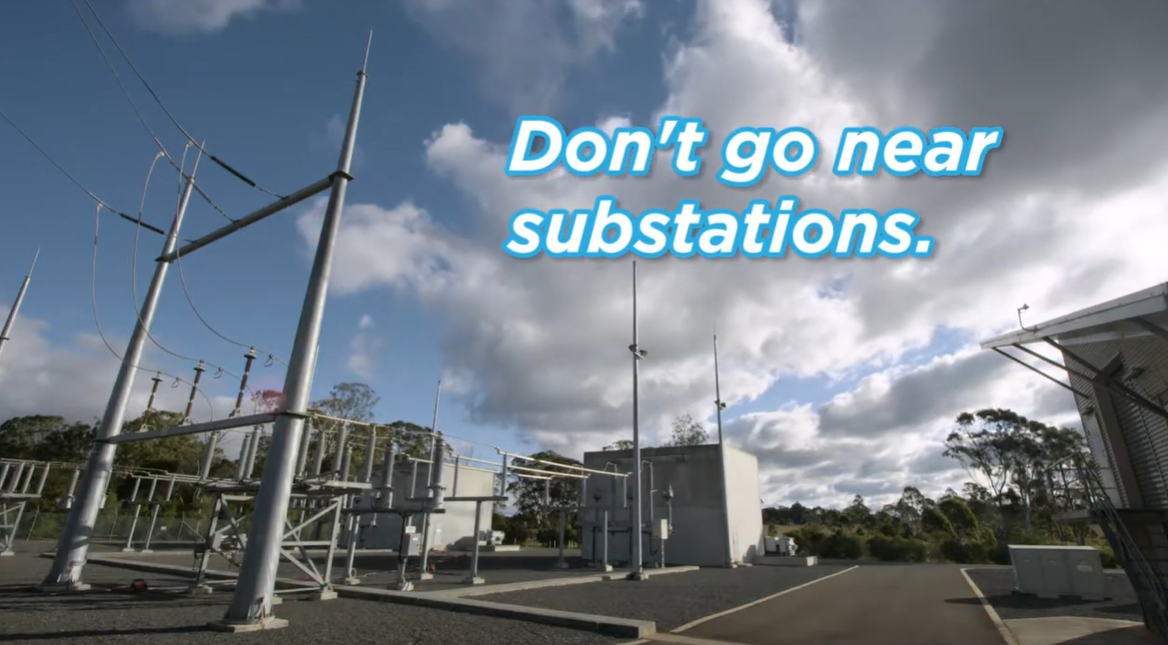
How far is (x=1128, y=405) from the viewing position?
14.4 m

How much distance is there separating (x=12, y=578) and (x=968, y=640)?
2124 cm

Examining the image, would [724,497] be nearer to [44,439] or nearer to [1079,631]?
[1079,631]

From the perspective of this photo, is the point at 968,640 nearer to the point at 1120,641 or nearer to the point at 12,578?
the point at 1120,641

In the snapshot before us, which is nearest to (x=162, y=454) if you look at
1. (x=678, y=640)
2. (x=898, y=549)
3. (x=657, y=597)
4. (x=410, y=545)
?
(x=410, y=545)

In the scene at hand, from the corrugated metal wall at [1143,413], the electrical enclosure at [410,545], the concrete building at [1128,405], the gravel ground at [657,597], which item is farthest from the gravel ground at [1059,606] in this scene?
the electrical enclosure at [410,545]

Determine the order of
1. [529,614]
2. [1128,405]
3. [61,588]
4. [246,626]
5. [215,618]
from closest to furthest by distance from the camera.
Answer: [246,626] < [215,618] < [529,614] < [61,588] < [1128,405]

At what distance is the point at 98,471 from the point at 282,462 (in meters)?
6.68

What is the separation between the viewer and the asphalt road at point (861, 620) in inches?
392

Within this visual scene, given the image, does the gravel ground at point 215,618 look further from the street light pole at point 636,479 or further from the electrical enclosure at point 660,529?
the electrical enclosure at point 660,529

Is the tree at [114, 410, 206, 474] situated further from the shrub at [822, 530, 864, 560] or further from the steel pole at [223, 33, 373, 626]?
the shrub at [822, 530, 864, 560]

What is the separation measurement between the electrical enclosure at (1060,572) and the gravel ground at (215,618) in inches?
600

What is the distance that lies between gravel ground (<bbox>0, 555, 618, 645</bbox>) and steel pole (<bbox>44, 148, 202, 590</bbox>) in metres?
0.62

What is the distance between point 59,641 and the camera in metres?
7.60

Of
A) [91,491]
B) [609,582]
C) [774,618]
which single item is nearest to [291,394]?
[91,491]
